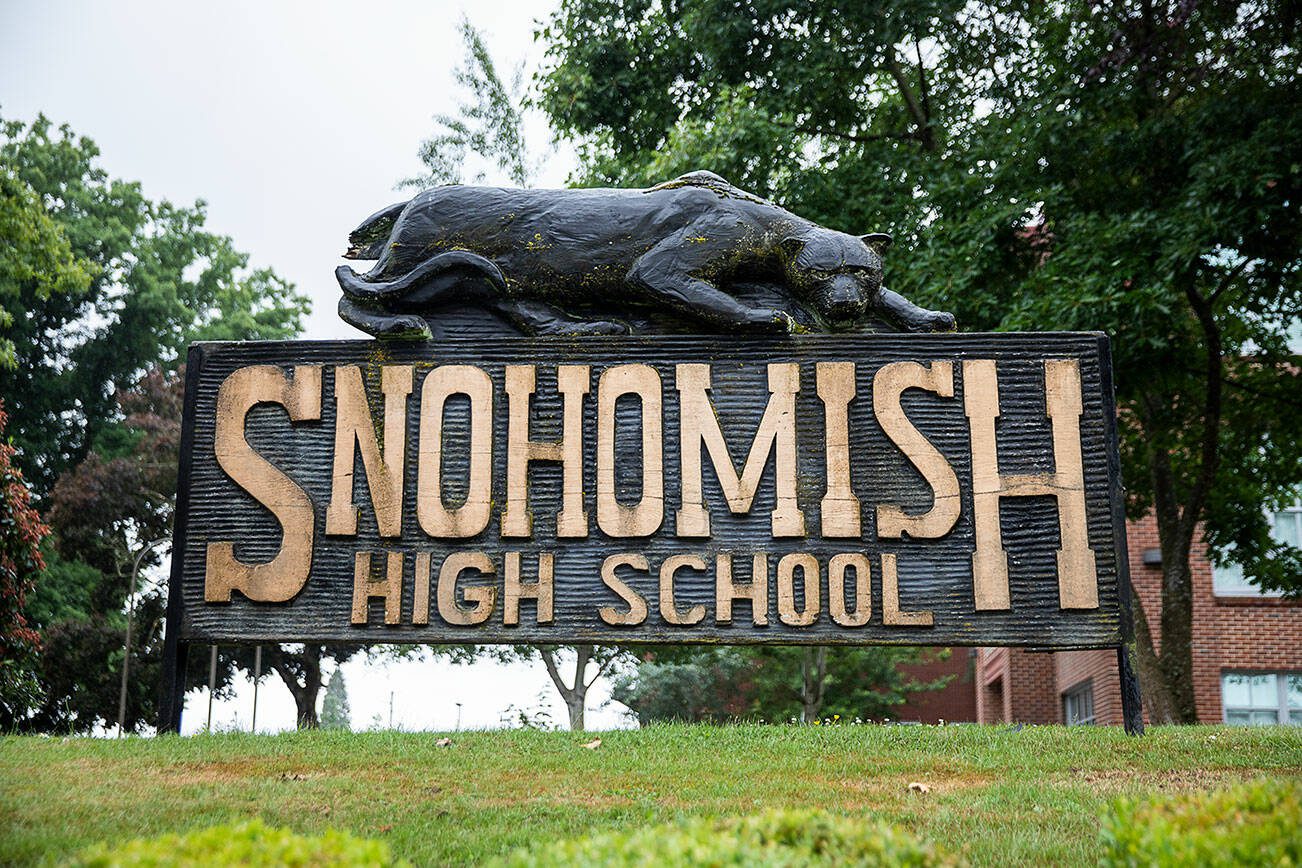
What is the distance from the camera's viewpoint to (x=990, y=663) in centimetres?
2884

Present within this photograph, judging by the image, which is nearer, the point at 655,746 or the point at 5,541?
the point at 655,746

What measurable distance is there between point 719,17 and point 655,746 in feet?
37.8

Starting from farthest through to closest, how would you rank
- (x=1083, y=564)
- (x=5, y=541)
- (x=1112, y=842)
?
1. (x=5, y=541)
2. (x=1083, y=564)
3. (x=1112, y=842)

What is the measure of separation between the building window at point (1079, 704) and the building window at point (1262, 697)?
241 cm

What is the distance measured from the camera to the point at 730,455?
817 centimetres

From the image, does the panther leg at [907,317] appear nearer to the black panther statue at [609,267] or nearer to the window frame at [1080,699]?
the black panther statue at [609,267]

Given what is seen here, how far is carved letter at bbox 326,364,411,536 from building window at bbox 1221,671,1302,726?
17.8m

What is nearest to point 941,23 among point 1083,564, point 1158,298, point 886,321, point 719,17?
point 719,17

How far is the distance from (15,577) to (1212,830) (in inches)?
476

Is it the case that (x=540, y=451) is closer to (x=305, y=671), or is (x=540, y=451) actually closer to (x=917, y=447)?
(x=917, y=447)

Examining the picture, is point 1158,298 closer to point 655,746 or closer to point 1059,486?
point 1059,486

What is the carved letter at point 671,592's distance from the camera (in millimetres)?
7941

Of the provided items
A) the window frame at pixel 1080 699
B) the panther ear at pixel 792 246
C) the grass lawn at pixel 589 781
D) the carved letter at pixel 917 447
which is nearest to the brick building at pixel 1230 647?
the window frame at pixel 1080 699

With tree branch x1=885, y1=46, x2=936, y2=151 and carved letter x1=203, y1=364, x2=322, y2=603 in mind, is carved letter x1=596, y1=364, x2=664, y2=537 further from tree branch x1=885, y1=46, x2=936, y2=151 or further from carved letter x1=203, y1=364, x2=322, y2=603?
tree branch x1=885, y1=46, x2=936, y2=151
